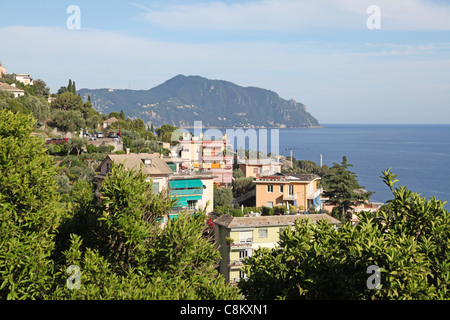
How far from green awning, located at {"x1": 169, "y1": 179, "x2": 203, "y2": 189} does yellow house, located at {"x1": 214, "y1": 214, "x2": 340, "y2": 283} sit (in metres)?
8.53

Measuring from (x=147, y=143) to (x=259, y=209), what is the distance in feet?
89.7

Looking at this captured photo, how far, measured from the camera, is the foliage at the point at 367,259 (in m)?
8.40

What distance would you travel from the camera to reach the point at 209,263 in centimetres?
1250

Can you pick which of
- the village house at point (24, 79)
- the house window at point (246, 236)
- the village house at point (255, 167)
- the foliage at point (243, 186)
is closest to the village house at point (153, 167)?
the house window at point (246, 236)

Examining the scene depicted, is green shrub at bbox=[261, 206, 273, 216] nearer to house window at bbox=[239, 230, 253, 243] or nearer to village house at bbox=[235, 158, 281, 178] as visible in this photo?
house window at bbox=[239, 230, 253, 243]

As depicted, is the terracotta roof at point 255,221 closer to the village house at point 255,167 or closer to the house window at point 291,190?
the house window at point 291,190

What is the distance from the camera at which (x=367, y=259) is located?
28.9 feet

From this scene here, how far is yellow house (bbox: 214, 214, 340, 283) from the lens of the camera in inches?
1046

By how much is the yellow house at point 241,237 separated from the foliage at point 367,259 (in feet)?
47.3

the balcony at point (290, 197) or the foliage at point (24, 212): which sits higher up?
the foliage at point (24, 212)

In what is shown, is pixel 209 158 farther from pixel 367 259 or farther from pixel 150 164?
pixel 367 259

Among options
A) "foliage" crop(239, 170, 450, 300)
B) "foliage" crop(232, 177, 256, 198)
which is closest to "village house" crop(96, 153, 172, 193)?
"foliage" crop(232, 177, 256, 198)
